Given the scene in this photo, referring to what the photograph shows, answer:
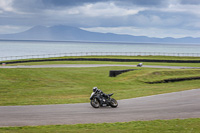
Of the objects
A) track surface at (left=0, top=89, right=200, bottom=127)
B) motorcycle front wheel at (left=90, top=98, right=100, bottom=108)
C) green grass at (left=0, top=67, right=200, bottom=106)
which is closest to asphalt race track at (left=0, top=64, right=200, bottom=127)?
track surface at (left=0, top=89, right=200, bottom=127)

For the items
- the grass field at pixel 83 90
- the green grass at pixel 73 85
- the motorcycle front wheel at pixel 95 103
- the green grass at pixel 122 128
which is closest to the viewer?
the green grass at pixel 122 128

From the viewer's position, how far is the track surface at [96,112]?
15.4m

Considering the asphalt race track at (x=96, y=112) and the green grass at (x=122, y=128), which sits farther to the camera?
the asphalt race track at (x=96, y=112)

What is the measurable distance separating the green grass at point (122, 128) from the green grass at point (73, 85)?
7607 millimetres

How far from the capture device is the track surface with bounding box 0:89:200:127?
1538 cm

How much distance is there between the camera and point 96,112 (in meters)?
17.9

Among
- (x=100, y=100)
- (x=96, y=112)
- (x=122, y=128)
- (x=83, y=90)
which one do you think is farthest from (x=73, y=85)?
(x=122, y=128)

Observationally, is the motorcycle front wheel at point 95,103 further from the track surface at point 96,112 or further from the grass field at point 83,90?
the grass field at point 83,90

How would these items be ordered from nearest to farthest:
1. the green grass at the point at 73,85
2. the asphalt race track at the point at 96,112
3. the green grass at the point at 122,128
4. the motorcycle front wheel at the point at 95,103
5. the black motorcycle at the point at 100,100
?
the green grass at the point at 122,128, the asphalt race track at the point at 96,112, the motorcycle front wheel at the point at 95,103, the black motorcycle at the point at 100,100, the green grass at the point at 73,85

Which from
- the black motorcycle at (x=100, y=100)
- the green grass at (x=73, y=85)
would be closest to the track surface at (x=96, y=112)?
the black motorcycle at (x=100, y=100)

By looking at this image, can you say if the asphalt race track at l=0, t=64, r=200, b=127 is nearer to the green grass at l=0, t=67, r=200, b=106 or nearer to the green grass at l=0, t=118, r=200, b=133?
the green grass at l=0, t=118, r=200, b=133

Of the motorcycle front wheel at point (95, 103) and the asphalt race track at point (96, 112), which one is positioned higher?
the motorcycle front wheel at point (95, 103)

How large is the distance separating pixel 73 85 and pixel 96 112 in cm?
1596

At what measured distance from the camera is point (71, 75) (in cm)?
4116
